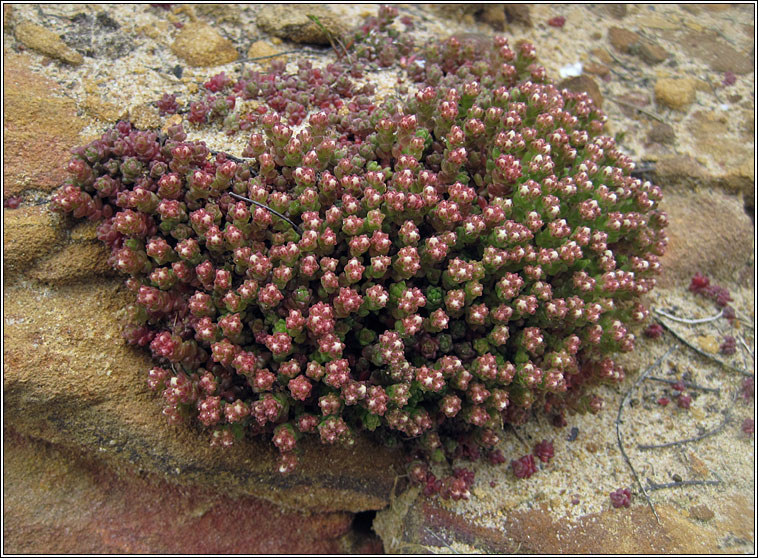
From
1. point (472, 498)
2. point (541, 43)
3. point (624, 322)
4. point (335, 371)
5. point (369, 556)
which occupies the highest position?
point (541, 43)

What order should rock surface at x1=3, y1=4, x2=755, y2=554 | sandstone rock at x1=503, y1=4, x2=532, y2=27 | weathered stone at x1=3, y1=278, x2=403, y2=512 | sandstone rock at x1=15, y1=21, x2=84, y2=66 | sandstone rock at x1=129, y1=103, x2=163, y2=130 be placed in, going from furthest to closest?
sandstone rock at x1=503, y1=4, x2=532, y2=27 < sandstone rock at x1=15, y1=21, x2=84, y2=66 < sandstone rock at x1=129, y1=103, x2=163, y2=130 < rock surface at x1=3, y1=4, x2=755, y2=554 < weathered stone at x1=3, y1=278, x2=403, y2=512

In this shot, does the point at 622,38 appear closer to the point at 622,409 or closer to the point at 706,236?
the point at 706,236

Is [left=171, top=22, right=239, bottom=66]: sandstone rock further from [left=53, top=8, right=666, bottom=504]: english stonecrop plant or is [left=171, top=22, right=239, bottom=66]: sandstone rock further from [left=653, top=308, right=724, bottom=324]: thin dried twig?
[left=653, top=308, right=724, bottom=324]: thin dried twig

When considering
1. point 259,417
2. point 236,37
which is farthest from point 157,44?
point 259,417

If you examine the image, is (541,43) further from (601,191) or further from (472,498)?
(472,498)

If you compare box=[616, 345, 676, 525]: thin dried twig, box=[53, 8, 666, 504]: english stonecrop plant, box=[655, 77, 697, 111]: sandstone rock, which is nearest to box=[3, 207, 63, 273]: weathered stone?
box=[53, 8, 666, 504]: english stonecrop plant

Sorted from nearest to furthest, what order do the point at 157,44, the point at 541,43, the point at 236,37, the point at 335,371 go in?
the point at 335,371, the point at 157,44, the point at 236,37, the point at 541,43
